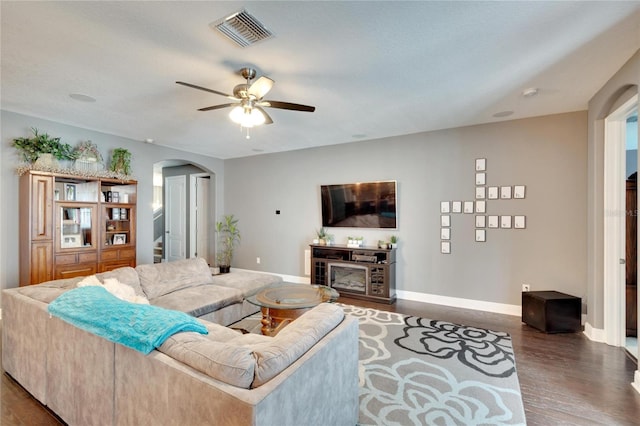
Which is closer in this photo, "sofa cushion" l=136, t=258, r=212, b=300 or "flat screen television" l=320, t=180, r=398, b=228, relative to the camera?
"sofa cushion" l=136, t=258, r=212, b=300

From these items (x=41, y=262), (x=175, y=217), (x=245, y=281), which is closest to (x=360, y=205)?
(x=245, y=281)

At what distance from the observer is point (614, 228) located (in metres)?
3.08

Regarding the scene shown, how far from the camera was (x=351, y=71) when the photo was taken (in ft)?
8.81

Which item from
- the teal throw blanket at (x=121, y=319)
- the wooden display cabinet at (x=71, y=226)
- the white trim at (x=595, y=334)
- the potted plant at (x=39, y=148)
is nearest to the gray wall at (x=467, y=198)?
the white trim at (x=595, y=334)

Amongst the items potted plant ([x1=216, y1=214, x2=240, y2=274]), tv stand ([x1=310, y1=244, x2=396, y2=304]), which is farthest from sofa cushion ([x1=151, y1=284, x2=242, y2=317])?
potted plant ([x1=216, y1=214, x2=240, y2=274])

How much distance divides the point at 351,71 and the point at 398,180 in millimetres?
2539

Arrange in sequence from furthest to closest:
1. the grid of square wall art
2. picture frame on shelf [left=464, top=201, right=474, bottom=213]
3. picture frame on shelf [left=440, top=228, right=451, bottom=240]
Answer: picture frame on shelf [left=440, top=228, right=451, bottom=240] < picture frame on shelf [left=464, top=201, right=474, bottom=213] < the grid of square wall art

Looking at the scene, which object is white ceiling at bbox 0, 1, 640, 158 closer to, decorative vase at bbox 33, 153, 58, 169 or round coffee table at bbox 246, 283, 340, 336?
decorative vase at bbox 33, 153, 58, 169

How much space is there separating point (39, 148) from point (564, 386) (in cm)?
631

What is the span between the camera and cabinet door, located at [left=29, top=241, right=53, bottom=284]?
363cm

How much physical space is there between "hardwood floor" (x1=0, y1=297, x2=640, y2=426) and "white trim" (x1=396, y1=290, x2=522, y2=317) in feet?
1.70

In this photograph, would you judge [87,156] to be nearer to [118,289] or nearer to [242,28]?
[118,289]

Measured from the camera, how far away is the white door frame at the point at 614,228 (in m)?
3.04

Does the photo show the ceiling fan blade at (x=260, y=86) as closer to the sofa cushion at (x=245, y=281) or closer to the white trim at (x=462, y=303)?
the sofa cushion at (x=245, y=281)
